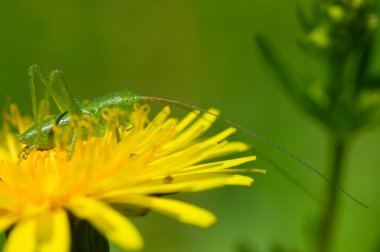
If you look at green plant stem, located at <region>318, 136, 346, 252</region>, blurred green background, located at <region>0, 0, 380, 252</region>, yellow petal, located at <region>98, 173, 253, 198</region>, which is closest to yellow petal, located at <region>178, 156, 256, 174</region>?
yellow petal, located at <region>98, 173, 253, 198</region>

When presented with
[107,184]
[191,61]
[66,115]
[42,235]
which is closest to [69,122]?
[66,115]

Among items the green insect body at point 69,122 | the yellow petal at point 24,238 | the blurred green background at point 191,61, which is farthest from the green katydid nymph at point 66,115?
the blurred green background at point 191,61

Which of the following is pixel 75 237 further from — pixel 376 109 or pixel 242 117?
pixel 242 117

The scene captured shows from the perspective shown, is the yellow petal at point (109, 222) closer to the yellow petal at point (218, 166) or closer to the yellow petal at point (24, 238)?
the yellow petal at point (24, 238)

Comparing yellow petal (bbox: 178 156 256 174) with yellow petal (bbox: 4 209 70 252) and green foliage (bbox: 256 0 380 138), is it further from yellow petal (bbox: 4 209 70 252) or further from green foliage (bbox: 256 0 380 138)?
green foliage (bbox: 256 0 380 138)

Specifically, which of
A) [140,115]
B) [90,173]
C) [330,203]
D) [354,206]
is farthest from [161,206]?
[354,206]

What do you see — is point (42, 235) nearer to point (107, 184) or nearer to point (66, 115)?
point (107, 184)
